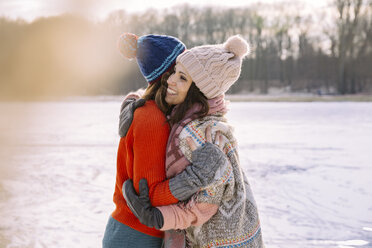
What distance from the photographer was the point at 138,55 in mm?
1823

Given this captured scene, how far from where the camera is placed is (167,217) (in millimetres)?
1494

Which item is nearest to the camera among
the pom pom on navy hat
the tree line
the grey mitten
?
the grey mitten

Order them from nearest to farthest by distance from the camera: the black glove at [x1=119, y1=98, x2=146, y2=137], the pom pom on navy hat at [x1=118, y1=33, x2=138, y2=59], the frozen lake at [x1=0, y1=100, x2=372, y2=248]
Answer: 1. the black glove at [x1=119, y1=98, x2=146, y2=137]
2. the pom pom on navy hat at [x1=118, y1=33, x2=138, y2=59]
3. the frozen lake at [x1=0, y1=100, x2=372, y2=248]

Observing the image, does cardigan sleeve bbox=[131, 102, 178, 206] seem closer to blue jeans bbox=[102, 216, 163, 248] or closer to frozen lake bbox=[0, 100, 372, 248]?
blue jeans bbox=[102, 216, 163, 248]

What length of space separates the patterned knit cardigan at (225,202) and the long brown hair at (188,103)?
0.15 feet

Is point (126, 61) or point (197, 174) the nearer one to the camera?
point (197, 174)

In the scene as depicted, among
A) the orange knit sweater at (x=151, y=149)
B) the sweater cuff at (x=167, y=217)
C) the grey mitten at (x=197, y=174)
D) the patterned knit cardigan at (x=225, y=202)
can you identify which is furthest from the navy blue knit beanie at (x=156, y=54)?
the sweater cuff at (x=167, y=217)

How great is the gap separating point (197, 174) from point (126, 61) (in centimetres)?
3542

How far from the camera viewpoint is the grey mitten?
1.48 metres

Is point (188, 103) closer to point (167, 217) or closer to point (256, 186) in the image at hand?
point (167, 217)

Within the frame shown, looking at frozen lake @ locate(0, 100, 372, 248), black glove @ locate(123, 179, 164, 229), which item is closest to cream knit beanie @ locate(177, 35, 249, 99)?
black glove @ locate(123, 179, 164, 229)

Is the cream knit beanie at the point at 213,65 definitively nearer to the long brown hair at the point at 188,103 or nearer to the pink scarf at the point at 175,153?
the long brown hair at the point at 188,103

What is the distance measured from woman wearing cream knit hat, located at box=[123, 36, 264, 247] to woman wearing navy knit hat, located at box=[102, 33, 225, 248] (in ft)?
0.12

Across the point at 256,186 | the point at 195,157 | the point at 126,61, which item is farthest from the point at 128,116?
the point at 126,61
